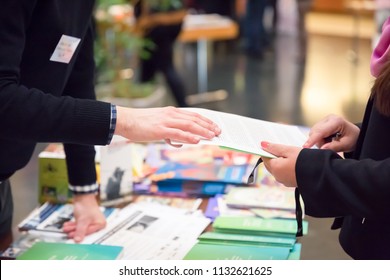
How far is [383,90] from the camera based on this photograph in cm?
120

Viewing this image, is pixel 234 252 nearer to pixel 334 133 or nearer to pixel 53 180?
pixel 334 133

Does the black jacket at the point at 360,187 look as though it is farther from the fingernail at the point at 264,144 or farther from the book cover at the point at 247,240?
the book cover at the point at 247,240

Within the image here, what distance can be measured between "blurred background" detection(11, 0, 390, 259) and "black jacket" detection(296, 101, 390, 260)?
426 millimetres

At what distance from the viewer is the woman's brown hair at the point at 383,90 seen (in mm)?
1197

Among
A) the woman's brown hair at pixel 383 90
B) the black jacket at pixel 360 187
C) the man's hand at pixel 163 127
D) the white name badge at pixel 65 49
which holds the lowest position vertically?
the black jacket at pixel 360 187

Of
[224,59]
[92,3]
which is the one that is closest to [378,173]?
[92,3]

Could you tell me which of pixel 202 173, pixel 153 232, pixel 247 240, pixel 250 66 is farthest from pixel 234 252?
pixel 250 66

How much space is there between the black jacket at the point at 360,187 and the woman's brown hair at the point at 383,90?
5 cm

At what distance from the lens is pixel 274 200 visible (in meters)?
1.87

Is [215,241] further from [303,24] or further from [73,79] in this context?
[303,24]

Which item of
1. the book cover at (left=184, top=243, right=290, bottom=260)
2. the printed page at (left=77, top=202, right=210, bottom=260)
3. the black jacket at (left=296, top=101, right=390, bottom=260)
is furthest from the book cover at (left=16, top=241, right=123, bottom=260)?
the black jacket at (left=296, top=101, right=390, bottom=260)

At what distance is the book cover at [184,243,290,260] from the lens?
1510 mm

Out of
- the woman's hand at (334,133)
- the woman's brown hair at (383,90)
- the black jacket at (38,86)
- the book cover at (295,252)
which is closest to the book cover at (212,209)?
the book cover at (295,252)

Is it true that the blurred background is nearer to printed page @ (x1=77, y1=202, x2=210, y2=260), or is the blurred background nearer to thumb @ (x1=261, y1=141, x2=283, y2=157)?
printed page @ (x1=77, y1=202, x2=210, y2=260)
